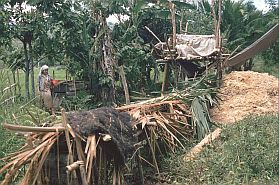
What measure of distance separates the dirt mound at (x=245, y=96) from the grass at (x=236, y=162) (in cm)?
169

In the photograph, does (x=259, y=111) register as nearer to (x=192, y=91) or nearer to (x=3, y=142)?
(x=192, y=91)

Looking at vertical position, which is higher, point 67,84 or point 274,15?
point 274,15

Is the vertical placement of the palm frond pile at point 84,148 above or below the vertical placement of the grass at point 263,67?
below

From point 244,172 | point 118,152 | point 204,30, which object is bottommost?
point 244,172

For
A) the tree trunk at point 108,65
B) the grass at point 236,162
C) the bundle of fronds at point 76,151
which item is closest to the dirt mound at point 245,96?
the grass at point 236,162

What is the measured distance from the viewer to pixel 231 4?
58.7ft

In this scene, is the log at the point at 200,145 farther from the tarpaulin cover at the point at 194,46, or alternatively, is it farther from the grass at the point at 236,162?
the tarpaulin cover at the point at 194,46

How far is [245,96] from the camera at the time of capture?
30.6 feet

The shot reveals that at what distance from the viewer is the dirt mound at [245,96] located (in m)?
8.56

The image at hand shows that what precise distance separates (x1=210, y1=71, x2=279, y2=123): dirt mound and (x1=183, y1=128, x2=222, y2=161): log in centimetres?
110

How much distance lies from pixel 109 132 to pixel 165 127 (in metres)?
1.43

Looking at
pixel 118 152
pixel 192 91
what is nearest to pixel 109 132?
pixel 118 152

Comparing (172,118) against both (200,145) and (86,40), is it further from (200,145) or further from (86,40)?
(86,40)

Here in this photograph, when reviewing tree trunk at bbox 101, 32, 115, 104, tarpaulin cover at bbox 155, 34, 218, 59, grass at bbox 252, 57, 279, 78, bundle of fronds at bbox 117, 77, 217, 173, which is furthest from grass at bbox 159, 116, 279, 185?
grass at bbox 252, 57, 279, 78
